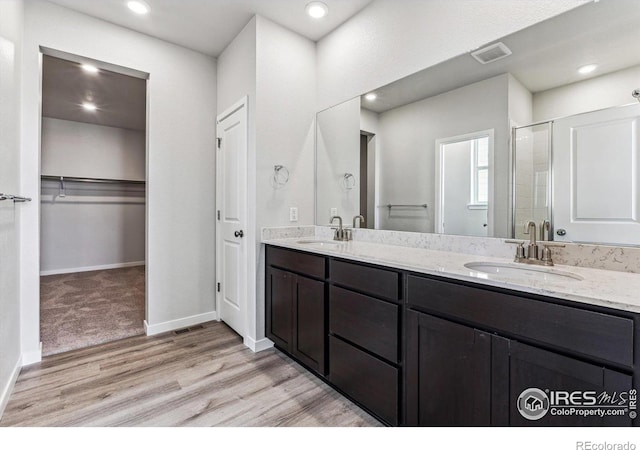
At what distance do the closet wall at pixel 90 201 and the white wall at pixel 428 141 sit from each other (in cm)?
517

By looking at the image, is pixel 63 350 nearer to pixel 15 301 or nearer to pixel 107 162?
pixel 15 301

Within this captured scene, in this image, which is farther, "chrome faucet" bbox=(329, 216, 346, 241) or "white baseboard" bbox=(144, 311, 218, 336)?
"white baseboard" bbox=(144, 311, 218, 336)

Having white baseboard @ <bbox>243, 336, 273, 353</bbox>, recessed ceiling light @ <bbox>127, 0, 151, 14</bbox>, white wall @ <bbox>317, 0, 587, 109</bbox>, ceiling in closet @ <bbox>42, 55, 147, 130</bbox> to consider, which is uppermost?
ceiling in closet @ <bbox>42, 55, 147, 130</bbox>

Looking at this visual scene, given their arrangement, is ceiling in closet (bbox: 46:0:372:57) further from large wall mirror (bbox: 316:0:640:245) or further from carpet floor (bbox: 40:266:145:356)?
carpet floor (bbox: 40:266:145:356)

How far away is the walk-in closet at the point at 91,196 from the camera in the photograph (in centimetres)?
334

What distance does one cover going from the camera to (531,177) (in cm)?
150

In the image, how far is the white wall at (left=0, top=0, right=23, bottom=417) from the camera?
1638mm

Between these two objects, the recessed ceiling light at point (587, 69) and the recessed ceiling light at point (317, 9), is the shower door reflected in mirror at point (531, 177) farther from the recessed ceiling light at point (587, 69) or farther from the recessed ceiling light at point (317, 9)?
the recessed ceiling light at point (317, 9)

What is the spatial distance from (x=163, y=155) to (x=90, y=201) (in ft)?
12.0

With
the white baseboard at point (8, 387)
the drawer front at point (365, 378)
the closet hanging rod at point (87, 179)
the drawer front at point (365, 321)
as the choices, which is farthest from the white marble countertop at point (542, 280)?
the closet hanging rod at point (87, 179)

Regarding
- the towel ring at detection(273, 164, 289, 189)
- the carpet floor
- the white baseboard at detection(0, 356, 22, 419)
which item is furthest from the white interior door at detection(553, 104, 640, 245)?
the carpet floor

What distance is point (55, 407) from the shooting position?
1.66 meters

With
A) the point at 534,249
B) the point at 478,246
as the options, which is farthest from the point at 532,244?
the point at 478,246

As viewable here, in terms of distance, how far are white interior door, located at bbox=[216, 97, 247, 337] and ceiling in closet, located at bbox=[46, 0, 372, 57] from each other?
64 centimetres
